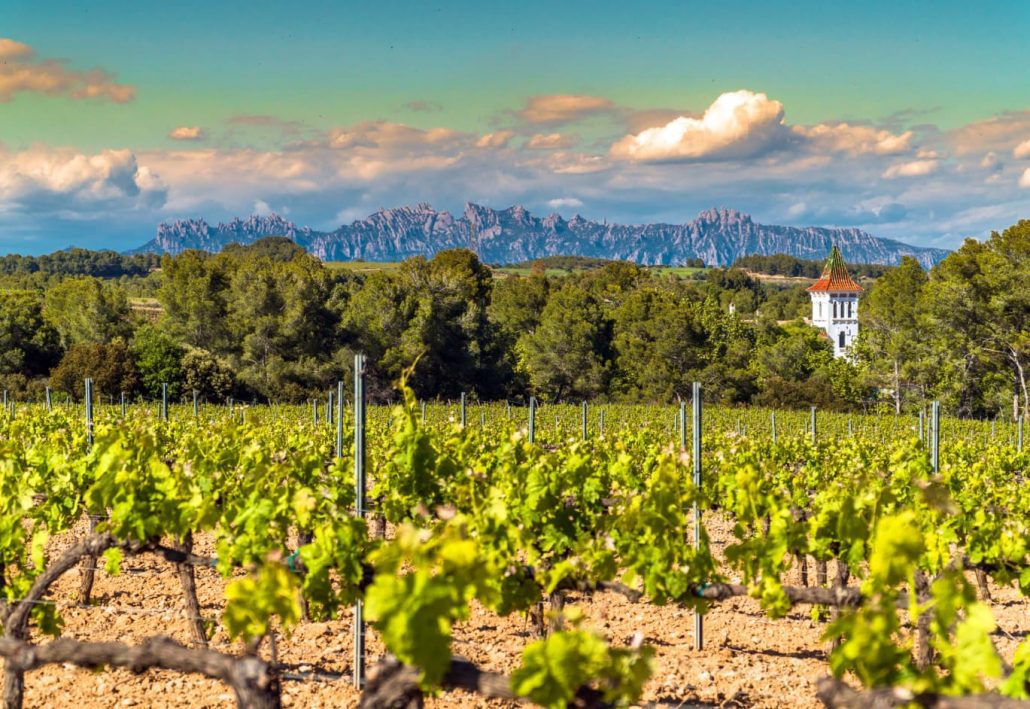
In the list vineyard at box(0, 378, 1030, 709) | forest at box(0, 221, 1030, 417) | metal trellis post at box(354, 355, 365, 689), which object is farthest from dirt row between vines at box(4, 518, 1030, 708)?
forest at box(0, 221, 1030, 417)

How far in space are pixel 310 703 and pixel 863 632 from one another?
11.8 ft

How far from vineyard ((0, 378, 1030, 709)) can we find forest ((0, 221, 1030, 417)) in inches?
946

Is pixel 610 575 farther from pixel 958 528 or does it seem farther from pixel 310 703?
pixel 958 528

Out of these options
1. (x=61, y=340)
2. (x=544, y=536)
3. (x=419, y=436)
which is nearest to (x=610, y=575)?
(x=544, y=536)

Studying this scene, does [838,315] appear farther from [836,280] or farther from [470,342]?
[470,342]

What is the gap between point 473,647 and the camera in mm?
6469

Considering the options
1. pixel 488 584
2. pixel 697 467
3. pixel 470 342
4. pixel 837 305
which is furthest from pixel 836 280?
pixel 488 584

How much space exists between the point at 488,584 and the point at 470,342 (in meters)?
35.7

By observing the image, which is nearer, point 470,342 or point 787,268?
point 470,342

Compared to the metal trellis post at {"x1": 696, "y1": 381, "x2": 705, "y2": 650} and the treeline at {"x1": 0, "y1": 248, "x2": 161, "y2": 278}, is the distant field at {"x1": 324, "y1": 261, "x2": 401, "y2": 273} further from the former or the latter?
the metal trellis post at {"x1": 696, "y1": 381, "x2": 705, "y2": 650}

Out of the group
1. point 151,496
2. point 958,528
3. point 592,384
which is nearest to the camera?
point 151,496

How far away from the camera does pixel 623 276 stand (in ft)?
193

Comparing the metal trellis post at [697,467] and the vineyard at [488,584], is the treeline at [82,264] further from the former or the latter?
the metal trellis post at [697,467]

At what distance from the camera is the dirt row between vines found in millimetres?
5559
